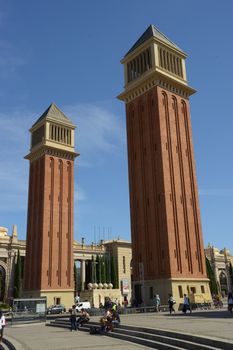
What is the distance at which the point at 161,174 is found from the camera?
45625mm

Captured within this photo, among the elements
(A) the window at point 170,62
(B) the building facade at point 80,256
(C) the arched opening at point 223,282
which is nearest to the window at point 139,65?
(A) the window at point 170,62

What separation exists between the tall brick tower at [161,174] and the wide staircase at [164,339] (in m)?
19.2

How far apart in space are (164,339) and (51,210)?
5163 cm

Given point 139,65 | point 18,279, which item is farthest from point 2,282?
point 139,65

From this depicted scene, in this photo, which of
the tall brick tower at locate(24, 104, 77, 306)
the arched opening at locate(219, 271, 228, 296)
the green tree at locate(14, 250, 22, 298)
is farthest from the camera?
the arched opening at locate(219, 271, 228, 296)

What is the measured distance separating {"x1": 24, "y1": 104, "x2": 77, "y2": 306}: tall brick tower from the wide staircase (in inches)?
1670

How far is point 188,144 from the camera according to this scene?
50.9 m

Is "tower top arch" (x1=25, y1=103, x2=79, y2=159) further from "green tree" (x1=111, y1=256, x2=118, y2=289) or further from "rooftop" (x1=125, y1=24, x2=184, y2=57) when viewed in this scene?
"green tree" (x1=111, y1=256, x2=118, y2=289)

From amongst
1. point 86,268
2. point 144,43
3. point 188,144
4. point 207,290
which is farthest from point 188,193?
point 86,268

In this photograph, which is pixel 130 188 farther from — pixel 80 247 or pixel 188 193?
pixel 80 247

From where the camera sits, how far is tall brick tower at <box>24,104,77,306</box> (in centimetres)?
6331

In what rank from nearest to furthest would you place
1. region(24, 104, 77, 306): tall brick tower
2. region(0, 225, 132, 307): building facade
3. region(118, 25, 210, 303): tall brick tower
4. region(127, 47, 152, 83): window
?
region(118, 25, 210, 303): tall brick tower
region(127, 47, 152, 83): window
region(24, 104, 77, 306): tall brick tower
region(0, 225, 132, 307): building facade

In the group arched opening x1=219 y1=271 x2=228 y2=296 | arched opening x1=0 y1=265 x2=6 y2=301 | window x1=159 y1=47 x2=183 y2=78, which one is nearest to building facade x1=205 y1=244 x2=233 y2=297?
arched opening x1=219 y1=271 x2=228 y2=296

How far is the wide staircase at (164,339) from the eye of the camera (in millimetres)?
13680
